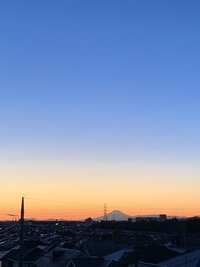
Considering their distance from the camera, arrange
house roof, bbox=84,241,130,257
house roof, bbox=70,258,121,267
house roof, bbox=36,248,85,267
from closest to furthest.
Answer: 1. house roof, bbox=70,258,121,267
2. house roof, bbox=36,248,85,267
3. house roof, bbox=84,241,130,257

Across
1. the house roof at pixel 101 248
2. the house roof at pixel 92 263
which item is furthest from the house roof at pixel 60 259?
the house roof at pixel 101 248

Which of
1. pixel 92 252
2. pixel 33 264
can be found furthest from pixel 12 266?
pixel 92 252

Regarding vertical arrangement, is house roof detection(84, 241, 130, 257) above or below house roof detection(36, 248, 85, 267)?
above

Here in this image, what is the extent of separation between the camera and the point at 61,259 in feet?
154

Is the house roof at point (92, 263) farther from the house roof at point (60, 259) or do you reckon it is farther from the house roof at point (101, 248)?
the house roof at point (101, 248)

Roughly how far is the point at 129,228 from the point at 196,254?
129966mm

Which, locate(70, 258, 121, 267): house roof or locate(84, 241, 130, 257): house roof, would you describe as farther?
locate(84, 241, 130, 257): house roof

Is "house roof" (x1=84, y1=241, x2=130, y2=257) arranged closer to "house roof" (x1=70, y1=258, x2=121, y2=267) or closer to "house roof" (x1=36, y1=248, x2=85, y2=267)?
"house roof" (x1=36, y1=248, x2=85, y2=267)

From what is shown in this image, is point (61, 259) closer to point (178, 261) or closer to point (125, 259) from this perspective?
point (125, 259)

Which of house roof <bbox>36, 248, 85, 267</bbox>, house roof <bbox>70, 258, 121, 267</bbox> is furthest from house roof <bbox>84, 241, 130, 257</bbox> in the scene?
house roof <bbox>70, 258, 121, 267</bbox>

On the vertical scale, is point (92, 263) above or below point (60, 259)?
below

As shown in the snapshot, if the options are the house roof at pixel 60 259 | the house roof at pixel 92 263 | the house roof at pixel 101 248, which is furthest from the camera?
the house roof at pixel 101 248

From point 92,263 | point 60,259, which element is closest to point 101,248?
point 60,259

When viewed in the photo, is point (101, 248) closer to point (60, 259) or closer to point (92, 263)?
point (60, 259)
